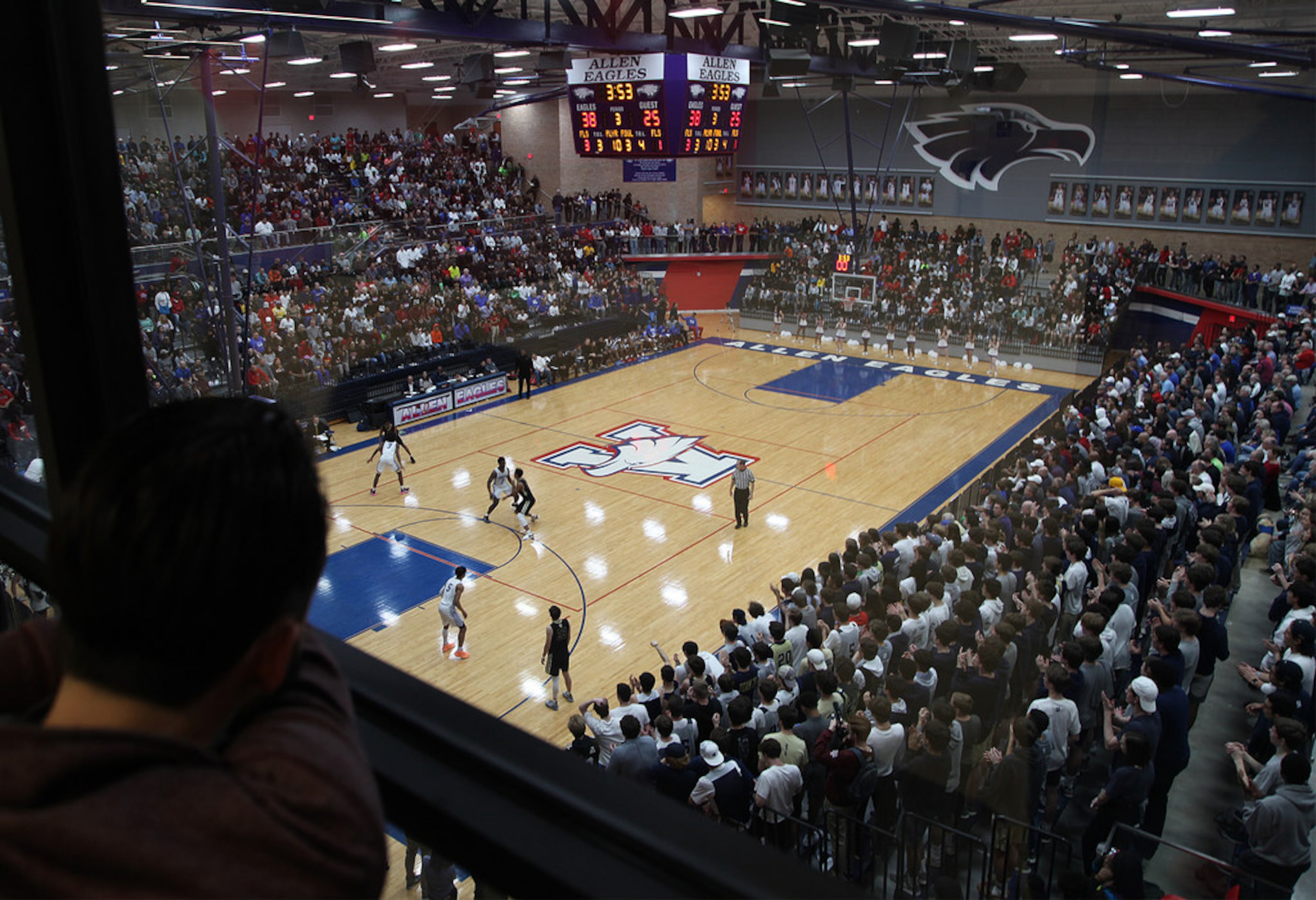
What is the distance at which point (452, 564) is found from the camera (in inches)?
528

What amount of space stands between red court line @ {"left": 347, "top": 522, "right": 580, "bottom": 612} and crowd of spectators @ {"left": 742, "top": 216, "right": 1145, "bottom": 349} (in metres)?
17.4

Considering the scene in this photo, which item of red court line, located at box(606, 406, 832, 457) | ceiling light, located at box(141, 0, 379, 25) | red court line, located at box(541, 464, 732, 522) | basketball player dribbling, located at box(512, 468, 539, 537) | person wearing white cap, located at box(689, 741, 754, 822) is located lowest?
red court line, located at box(606, 406, 832, 457)

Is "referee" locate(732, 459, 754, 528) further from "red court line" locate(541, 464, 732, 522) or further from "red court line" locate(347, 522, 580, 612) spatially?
"red court line" locate(347, 522, 580, 612)

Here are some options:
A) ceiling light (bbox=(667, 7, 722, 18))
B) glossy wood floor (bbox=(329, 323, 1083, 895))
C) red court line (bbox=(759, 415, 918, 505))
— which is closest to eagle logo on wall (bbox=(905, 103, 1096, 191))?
glossy wood floor (bbox=(329, 323, 1083, 895))

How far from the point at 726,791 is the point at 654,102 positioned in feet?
49.7

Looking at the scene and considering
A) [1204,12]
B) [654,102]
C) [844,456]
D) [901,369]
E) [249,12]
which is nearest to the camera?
[249,12]

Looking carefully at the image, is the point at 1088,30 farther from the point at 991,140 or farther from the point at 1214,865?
the point at 991,140

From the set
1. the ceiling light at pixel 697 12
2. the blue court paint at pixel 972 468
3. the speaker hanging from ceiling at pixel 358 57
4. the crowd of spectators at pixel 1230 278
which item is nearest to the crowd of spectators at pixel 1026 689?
the blue court paint at pixel 972 468

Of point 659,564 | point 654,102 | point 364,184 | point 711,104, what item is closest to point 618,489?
point 659,564

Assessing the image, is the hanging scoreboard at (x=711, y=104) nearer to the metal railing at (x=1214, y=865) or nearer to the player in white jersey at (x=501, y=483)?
the player in white jersey at (x=501, y=483)

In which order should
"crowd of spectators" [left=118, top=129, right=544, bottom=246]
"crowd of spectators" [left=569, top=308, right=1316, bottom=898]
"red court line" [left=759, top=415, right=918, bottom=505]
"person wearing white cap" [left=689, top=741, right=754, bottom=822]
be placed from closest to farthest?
"crowd of spectators" [left=569, top=308, right=1316, bottom=898] < "person wearing white cap" [left=689, top=741, right=754, bottom=822] < "red court line" [left=759, top=415, right=918, bottom=505] < "crowd of spectators" [left=118, top=129, right=544, bottom=246]

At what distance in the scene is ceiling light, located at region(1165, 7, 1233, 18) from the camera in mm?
11453

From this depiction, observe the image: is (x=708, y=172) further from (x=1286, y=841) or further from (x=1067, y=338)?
(x=1286, y=841)

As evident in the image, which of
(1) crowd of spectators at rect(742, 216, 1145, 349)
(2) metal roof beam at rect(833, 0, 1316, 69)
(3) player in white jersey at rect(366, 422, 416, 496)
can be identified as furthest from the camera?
(1) crowd of spectators at rect(742, 216, 1145, 349)
